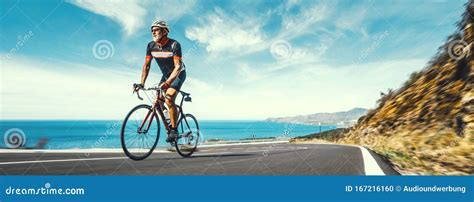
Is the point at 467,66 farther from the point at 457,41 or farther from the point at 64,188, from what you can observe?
the point at 64,188

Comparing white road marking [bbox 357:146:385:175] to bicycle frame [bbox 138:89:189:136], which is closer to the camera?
white road marking [bbox 357:146:385:175]

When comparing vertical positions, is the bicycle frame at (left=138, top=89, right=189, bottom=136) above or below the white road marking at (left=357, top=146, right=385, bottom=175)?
above

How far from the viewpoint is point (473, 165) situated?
4.18 metres

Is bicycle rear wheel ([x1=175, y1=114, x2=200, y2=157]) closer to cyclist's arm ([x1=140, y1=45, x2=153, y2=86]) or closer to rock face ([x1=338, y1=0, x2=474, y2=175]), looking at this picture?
cyclist's arm ([x1=140, y1=45, x2=153, y2=86])

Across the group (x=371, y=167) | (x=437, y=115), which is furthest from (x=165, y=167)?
(x=437, y=115)

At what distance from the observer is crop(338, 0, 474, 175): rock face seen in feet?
14.1

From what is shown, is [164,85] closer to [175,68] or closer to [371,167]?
[175,68]

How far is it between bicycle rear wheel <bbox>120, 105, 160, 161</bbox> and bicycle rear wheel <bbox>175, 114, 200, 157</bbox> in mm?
332

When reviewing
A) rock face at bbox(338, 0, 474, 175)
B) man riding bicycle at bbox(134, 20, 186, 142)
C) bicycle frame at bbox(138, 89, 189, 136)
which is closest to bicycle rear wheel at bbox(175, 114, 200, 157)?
bicycle frame at bbox(138, 89, 189, 136)

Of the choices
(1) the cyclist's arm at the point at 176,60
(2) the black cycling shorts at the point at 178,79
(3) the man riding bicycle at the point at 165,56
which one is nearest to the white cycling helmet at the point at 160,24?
(3) the man riding bicycle at the point at 165,56

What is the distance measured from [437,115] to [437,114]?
15 millimetres

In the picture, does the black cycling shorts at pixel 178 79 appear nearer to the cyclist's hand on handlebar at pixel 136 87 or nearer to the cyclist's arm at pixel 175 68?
the cyclist's arm at pixel 175 68

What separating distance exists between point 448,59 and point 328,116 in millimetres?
1616

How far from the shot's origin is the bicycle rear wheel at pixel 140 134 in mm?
4305
